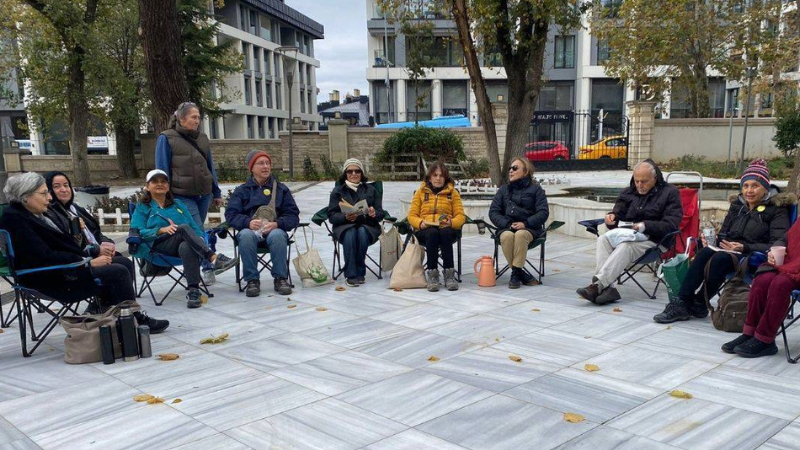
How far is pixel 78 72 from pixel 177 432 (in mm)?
21183

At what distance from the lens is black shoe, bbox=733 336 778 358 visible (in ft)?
14.4

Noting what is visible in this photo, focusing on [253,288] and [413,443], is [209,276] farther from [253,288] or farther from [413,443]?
[413,443]

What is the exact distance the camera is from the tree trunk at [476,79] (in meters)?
11.9

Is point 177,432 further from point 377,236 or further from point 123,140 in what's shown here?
point 123,140

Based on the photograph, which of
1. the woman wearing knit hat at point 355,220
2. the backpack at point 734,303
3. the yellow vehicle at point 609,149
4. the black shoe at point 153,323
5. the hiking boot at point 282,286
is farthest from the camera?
the yellow vehicle at point 609,149

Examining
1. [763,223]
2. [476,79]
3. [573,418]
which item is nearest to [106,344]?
[573,418]

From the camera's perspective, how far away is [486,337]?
500 centimetres

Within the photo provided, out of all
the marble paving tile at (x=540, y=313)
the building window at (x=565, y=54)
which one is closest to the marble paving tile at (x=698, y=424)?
the marble paving tile at (x=540, y=313)

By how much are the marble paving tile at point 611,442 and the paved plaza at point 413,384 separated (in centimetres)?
1

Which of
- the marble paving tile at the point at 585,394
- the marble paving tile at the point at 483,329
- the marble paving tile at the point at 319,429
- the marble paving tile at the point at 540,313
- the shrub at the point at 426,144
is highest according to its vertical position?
the shrub at the point at 426,144

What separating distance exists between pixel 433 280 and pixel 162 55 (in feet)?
16.6

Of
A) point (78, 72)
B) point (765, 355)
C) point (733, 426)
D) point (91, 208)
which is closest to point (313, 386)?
point (733, 426)

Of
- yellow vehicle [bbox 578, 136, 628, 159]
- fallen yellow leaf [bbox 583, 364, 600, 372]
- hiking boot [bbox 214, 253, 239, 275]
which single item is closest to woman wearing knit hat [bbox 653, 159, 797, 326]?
fallen yellow leaf [bbox 583, 364, 600, 372]

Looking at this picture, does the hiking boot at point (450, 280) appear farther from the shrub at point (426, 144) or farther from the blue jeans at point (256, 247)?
the shrub at point (426, 144)
